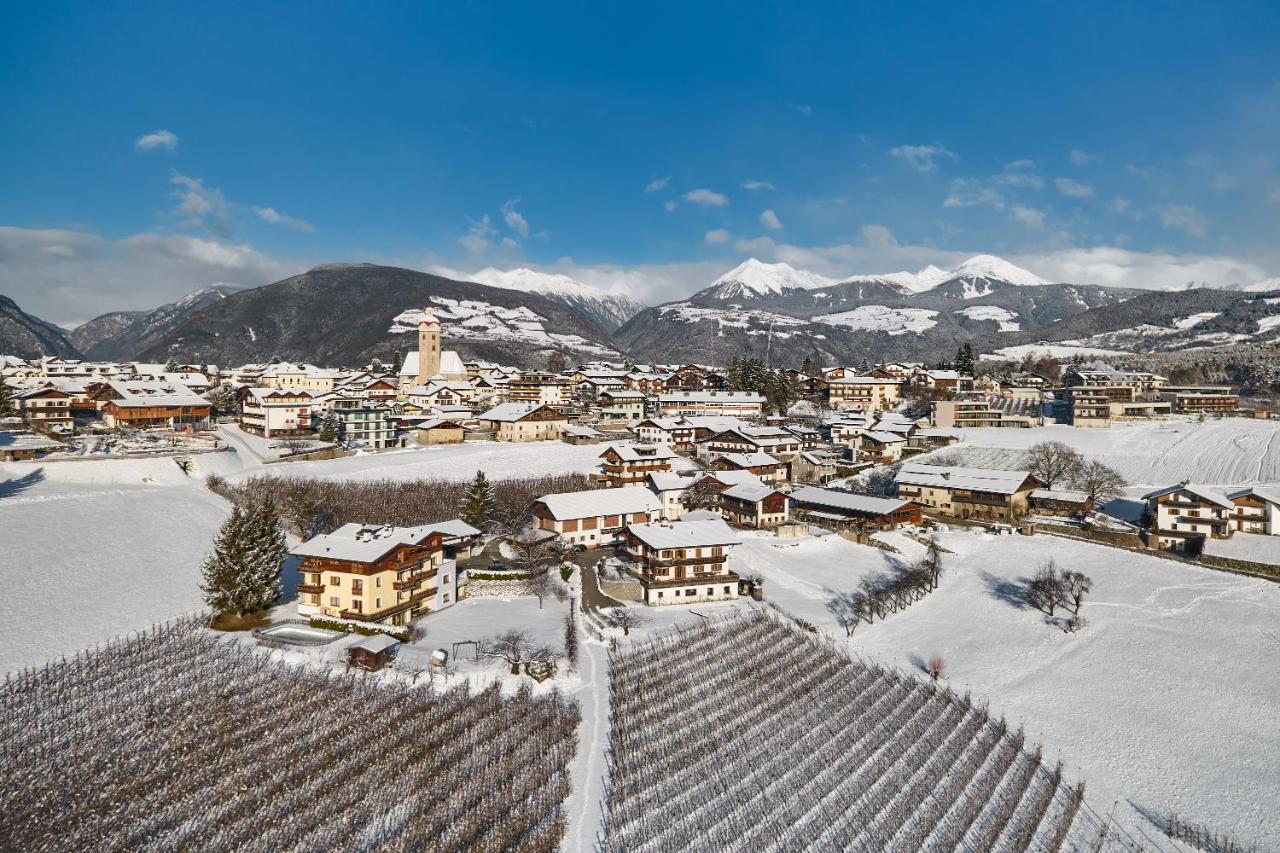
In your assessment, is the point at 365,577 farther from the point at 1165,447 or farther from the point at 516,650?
the point at 1165,447

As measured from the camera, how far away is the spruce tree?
28.2m

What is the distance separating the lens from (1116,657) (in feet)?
88.3

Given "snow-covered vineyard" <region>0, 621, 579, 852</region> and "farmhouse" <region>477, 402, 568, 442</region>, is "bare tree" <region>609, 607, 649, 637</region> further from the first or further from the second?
"farmhouse" <region>477, 402, 568, 442</region>

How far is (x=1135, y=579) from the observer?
3453 centimetres

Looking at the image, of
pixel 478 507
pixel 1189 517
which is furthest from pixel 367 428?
pixel 1189 517

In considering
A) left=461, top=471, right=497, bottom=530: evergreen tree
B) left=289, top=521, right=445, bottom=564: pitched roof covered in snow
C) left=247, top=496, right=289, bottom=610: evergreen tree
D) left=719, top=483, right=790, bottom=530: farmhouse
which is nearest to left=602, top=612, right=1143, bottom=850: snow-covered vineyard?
left=289, top=521, right=445, bottom=564: pitched roof covered in snow

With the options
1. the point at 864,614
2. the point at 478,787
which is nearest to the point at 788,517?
the point at 864,614

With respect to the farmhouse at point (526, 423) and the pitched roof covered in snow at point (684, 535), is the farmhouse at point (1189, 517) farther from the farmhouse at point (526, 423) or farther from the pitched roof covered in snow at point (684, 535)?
the farmhouse at point (526, 423)

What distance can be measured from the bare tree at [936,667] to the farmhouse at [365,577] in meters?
21.9

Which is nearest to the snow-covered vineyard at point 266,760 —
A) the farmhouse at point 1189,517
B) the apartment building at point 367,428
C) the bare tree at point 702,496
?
the bare tree at point 702,496

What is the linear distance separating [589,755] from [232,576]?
61.4 ft

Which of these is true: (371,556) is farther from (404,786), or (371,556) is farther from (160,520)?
(160,520)

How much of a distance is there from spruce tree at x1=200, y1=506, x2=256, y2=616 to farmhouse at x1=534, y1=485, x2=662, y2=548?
54.0 feet

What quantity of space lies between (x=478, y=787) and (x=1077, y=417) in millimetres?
77131
